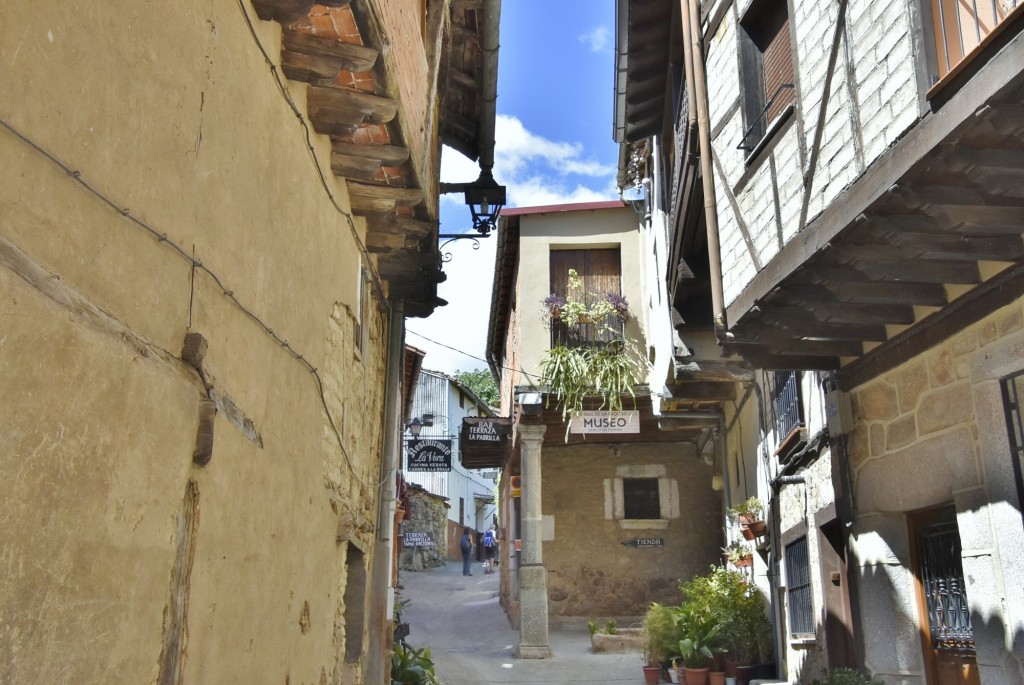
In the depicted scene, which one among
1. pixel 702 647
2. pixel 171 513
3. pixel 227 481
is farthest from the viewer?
pixel 702 647

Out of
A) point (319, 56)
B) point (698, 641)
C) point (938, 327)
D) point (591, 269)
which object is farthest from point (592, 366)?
point (319, 56)

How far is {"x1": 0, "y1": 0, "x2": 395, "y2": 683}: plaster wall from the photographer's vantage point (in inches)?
89.2

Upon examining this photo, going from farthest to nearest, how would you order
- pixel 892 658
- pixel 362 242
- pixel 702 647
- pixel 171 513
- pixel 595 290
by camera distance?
pixel 595 290
pixel 702 647
pixel 362 242
pixel 892 658
pixel 171 513

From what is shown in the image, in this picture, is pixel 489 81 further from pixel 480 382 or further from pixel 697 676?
pixel 480 382

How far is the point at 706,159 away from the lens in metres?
7.42

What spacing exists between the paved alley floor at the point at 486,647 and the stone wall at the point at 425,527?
11.1 feet

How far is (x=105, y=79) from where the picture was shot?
268 cm

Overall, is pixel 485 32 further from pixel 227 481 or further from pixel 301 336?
pixel 227 481

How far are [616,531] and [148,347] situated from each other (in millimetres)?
13896

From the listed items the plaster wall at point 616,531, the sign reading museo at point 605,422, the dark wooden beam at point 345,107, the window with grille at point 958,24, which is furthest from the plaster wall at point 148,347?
the plaster wall at point 616,531

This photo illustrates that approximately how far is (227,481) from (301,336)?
1.46 metres

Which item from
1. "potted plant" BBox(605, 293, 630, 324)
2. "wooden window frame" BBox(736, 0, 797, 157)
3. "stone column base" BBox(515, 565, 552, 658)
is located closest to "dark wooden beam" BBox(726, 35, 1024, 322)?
"wooden window frame" BBox(736, 0, 797, 157)

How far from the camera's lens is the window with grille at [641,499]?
16234 mm

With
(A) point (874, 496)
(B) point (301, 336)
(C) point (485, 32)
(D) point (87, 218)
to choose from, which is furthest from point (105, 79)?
(C) point (485, 32)
